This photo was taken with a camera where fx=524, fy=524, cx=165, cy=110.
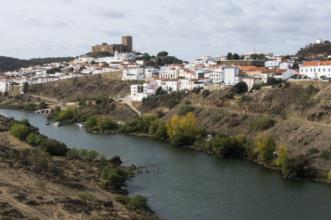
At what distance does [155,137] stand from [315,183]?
19936 mm

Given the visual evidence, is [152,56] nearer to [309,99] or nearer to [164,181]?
[309,99]

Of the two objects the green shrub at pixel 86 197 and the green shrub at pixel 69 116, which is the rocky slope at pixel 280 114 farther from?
the green shrub at pixel 86 197

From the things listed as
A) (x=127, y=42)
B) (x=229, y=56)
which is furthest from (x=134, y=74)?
(x=127, y=42)

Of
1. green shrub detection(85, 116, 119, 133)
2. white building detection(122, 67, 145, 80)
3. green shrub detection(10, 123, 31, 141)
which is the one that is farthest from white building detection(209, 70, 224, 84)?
green shrub detection(10, 123, 31, 141)

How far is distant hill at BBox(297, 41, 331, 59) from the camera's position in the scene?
80062mm

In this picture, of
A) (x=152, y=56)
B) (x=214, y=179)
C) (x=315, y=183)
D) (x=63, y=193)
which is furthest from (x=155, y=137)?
(x=152, y=56)

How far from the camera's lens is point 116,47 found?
130 meters

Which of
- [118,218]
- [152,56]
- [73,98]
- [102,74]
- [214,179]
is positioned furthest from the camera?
[152,56]

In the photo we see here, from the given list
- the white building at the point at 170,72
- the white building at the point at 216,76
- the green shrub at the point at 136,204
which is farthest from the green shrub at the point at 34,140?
the white building at the point at 170,72

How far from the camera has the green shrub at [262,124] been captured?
41.7 m

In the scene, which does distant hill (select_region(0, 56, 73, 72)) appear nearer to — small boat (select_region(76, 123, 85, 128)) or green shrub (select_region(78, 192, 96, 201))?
small boat (select_region(76, 123, 85, 128))

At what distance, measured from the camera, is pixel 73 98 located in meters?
81.4

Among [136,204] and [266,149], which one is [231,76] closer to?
[266,149]

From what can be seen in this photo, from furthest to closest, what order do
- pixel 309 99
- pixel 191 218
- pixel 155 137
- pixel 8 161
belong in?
pixel 155 137 → pixel 309 99 → pixel 8 161 → pixel 191 218
